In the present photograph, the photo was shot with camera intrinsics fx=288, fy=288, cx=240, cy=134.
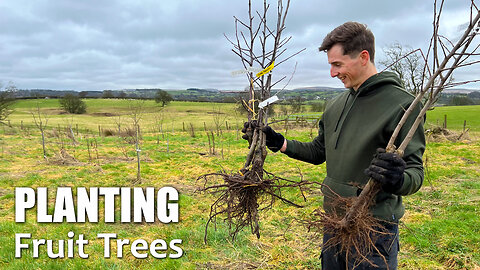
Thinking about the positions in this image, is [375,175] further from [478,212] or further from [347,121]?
[478,212]

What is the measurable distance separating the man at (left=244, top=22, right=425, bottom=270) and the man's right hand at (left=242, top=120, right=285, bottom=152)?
0.40 metres

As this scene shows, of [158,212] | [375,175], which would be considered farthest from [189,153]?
[375,175]

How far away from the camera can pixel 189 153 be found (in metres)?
12.2

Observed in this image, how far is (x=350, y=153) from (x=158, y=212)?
14.8ft

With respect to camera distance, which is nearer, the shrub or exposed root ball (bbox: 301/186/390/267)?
exposed root ball (bbox: 301/186/390/267)

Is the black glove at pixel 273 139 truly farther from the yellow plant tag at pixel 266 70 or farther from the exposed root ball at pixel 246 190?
the yellow plant tag at pixel 266 70

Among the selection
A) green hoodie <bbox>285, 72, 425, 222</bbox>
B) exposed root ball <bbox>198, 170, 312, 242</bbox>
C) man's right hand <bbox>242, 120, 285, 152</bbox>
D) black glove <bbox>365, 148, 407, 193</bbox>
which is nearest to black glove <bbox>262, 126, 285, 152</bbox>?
man's right hand <bbox>242, 120, 285, 152</bbox>

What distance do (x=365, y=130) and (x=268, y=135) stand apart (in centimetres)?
72

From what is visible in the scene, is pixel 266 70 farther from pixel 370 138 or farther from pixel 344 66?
pixel 370 138

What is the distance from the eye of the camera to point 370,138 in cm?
164

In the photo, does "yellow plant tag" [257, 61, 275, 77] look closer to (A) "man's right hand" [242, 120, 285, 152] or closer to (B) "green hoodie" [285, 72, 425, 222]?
(A) "man's right hand" [242, 120, 285, 152]

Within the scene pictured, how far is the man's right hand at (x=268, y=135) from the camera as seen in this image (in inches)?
84.4

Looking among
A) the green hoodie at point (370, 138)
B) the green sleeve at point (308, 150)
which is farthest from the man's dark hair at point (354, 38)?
the green sleeve at point (308, 150)

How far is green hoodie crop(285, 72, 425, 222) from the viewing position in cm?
152
